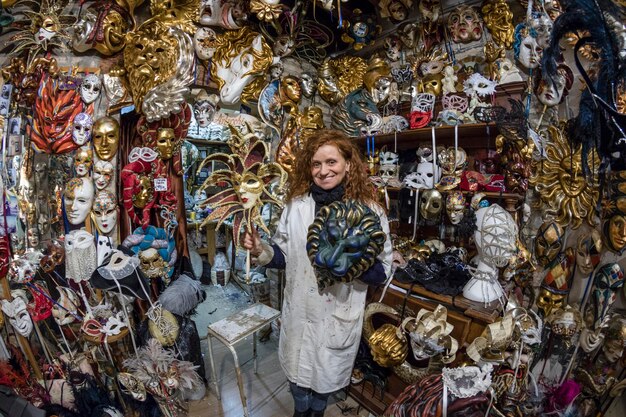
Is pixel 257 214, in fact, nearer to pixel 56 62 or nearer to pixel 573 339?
pixel 56 62

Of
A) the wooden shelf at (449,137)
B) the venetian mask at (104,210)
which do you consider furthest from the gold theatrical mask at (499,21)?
the venetian mask at (104,210)

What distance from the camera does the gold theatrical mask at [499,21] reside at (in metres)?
1.96

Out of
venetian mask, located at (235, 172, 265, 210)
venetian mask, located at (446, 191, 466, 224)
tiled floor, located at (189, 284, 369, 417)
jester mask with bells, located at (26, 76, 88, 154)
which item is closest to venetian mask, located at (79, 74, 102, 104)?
jester mask with bells, located at (26, 76, 88, 154)

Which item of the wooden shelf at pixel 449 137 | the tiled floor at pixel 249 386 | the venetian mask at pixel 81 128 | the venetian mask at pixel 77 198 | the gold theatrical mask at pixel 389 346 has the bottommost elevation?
the tiled floor at pixel 249 386

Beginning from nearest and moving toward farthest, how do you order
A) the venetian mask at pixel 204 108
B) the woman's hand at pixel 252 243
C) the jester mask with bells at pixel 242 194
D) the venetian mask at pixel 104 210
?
the woman's hand at pixel 252 243 → the jester mask with bells at pixel 242 194 → the venetian mask at pixel 104 210 → the venetian mask at pixel 204 108

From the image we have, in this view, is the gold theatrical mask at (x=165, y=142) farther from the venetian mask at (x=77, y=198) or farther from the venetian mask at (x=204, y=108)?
the venetian mask at (x=77, y=198)

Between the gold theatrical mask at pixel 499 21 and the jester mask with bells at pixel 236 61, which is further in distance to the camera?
the jester mask with bells at pixel 236 61

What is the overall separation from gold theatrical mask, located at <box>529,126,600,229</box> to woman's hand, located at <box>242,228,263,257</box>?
1819 millimetres

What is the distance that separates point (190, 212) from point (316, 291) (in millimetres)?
1641

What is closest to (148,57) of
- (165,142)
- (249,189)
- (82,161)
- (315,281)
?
(165,142)

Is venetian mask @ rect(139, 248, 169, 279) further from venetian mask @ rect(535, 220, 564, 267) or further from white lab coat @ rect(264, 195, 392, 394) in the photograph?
venetian mask @ rect(535, 220, 564, 267)

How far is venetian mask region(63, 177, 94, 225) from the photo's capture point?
1897 mm

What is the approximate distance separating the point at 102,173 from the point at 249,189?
1239mm

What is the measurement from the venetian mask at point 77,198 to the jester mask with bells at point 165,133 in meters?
0.49
